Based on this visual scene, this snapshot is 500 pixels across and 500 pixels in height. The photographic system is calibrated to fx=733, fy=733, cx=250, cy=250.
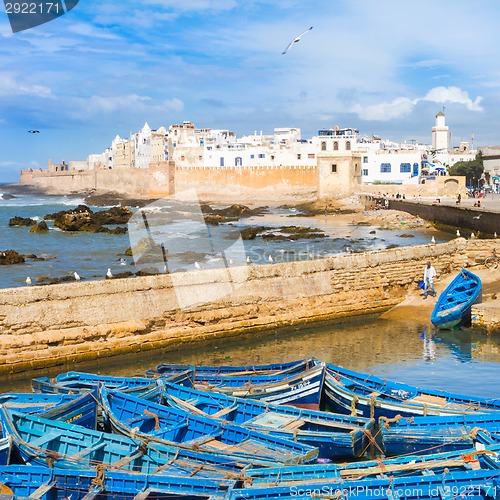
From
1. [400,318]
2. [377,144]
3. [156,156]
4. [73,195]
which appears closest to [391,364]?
[400,318]

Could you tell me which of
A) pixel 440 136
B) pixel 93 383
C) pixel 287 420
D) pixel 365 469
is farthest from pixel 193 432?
pixel 440 136

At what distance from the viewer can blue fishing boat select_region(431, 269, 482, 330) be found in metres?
17.9

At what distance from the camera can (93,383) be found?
40.7ft

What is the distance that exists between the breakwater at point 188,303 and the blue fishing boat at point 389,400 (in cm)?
519

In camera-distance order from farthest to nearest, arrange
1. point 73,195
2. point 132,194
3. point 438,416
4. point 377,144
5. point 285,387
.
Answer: point 73,195 < point 132,194 < point 377,144 < point 285,387 < point 438,416

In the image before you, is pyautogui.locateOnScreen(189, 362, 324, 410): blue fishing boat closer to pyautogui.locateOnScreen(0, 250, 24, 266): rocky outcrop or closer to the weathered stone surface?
pyautogui.locateOnScreen(0, 250, 24, 266): rocky outcrop

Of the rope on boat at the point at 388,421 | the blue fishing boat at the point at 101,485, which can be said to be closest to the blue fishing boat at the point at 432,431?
the rope on boat at the point at 388,421

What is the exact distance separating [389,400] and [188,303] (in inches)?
265

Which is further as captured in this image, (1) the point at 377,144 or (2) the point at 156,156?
(2) the point at 156,156

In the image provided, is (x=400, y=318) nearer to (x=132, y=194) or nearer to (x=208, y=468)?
(x=208, y=468)

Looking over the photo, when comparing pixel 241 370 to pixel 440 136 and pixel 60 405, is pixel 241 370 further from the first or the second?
pixel 440 136

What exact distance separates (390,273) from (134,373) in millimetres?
8598

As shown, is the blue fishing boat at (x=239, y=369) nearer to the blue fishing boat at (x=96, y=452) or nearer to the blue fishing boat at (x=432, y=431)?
the blue fishing boat at (x=432, y=431)

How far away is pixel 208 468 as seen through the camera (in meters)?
8.70
